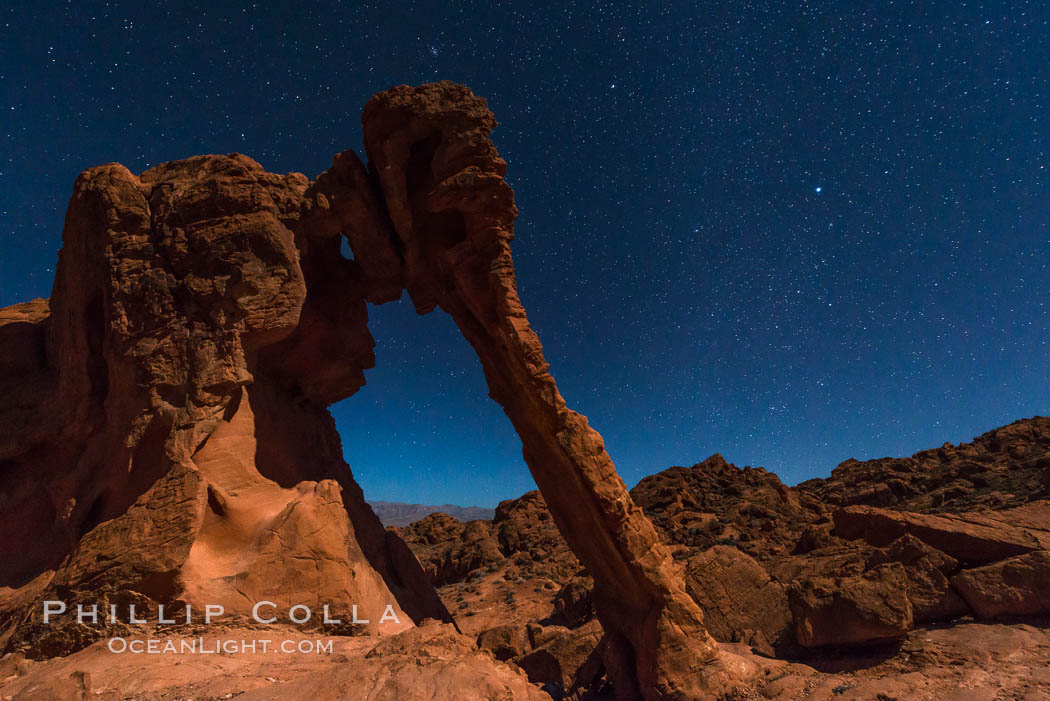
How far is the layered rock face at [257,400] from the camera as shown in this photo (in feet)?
24.3

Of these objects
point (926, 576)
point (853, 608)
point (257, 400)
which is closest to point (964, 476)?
point (926, 576)

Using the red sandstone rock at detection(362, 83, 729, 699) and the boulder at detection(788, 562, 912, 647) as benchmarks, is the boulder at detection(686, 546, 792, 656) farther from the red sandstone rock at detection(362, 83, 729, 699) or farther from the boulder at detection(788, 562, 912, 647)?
the red sandstone rock at detection(362, 83, 729, 699)

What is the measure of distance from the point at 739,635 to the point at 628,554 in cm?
388

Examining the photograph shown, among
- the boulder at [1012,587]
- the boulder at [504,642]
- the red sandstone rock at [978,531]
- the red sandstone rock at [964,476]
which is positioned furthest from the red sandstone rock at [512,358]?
the red sandstone rock at [964,476]

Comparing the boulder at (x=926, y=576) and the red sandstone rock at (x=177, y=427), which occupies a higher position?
the red sandstone rock at (x=177, y=427)

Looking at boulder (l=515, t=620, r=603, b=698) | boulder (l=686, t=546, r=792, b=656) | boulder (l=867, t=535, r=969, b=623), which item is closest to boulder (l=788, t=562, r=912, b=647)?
boulder (l=867, t=535, r=969, b=623)

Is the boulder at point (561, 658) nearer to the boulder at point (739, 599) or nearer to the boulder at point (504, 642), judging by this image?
the boulder at point (504, 642)

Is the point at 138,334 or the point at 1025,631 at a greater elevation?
the point at 138,334

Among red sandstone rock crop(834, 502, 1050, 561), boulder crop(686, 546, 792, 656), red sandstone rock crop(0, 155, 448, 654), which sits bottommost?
boulder crop(686, 546, 792, 656)

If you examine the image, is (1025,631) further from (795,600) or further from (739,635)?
(739,635)

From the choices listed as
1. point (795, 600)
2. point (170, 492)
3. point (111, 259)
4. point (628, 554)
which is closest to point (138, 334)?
point (111, 259)

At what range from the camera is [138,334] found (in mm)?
8414

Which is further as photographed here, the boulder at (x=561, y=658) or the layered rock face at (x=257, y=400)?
the boulder at (x=561, y=658)

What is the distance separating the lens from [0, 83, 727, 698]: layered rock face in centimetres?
740
